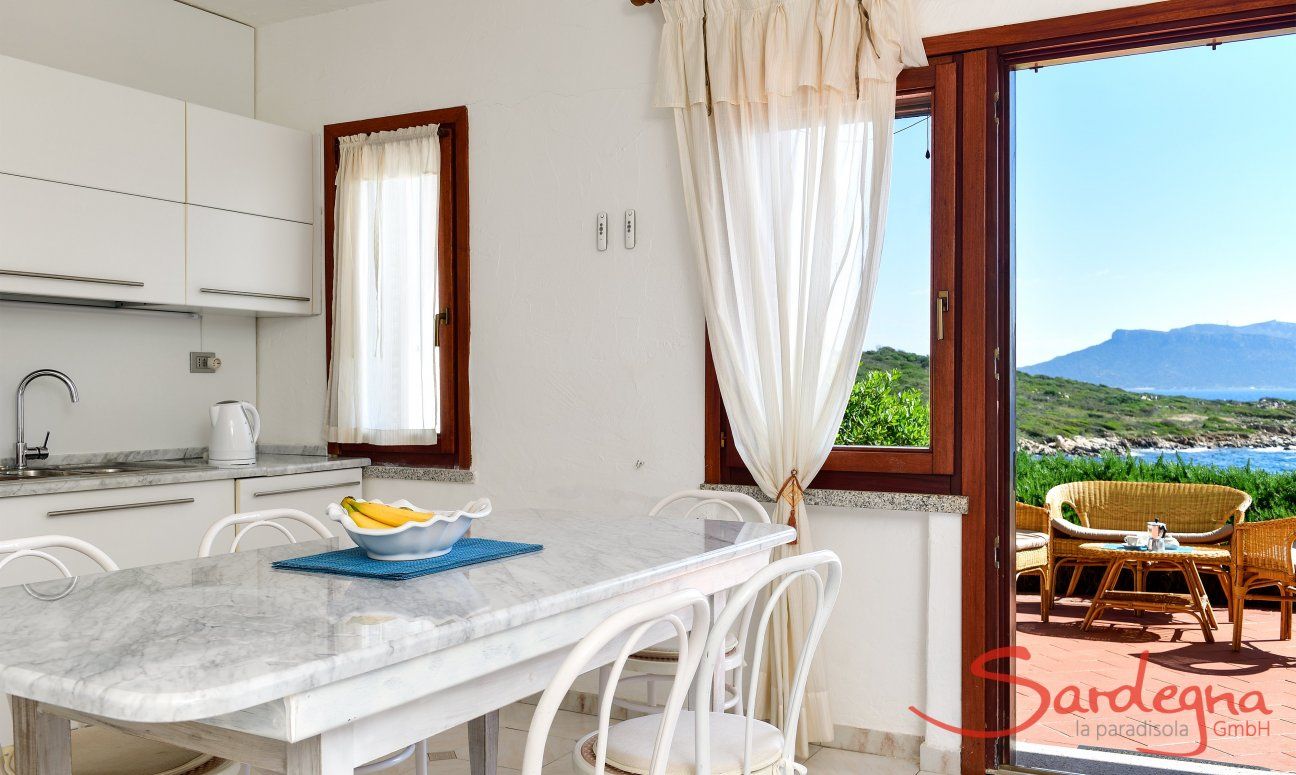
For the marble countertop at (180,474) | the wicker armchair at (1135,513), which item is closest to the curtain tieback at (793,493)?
the marble countertop at (180,474)

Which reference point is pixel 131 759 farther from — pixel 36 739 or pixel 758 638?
pixel 758 638

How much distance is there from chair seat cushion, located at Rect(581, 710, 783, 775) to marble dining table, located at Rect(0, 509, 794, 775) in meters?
0.20

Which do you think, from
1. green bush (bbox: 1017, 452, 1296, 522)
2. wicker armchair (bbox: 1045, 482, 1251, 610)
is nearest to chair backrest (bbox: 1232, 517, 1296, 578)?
wicker armchair (bbox: 1045, 482, 1251, 610)

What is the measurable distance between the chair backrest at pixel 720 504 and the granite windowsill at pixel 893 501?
0.18 m

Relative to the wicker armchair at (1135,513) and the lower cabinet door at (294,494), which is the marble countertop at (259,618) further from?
the wicker armchair at (1135,513)

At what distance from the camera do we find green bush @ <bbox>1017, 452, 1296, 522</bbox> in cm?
649

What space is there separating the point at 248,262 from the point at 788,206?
2047 mm

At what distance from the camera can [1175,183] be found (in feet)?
21.2

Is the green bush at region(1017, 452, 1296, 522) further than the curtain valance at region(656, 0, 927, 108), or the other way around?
the green bush at region(1017, 452, 1296, 522)

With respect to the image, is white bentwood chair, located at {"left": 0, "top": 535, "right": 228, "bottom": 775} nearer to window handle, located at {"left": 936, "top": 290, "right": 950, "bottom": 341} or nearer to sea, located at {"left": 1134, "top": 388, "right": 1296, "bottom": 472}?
window handle, located at {"left": 936, "top": 290, "right": 950, "bottom": 341}

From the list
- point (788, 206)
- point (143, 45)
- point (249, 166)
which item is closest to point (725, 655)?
point (788, 206)

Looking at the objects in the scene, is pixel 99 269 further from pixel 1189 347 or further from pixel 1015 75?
pixel 1189 347

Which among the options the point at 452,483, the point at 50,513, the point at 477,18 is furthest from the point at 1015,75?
the point at 50,513

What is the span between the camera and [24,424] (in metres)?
3.54
